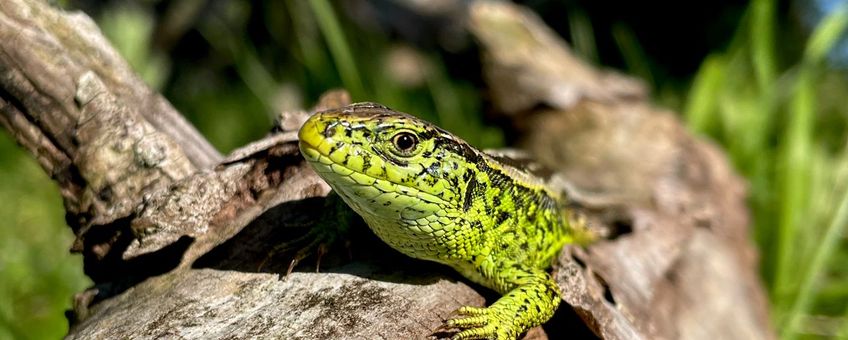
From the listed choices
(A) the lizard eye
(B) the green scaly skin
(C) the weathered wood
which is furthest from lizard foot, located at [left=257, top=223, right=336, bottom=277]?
(C) the weathered wood

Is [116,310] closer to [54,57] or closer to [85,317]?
[85,317]

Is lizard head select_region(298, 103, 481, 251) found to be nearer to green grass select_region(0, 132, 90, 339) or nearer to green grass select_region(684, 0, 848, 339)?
green grass select_region(0, 132, 90, 339)

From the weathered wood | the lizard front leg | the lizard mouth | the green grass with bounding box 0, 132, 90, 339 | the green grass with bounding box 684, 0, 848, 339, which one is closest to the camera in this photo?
the lizard mouth

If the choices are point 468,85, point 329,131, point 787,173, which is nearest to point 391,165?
point 329,131

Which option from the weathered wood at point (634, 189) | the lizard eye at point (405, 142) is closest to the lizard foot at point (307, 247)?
the lizard eye at point (405, 142)

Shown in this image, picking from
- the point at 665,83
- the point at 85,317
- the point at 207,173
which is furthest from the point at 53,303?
the point at 665,83

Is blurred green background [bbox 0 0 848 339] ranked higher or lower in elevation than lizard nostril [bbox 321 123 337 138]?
lower

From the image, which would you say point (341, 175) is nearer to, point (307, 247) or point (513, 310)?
point (307, 247)
